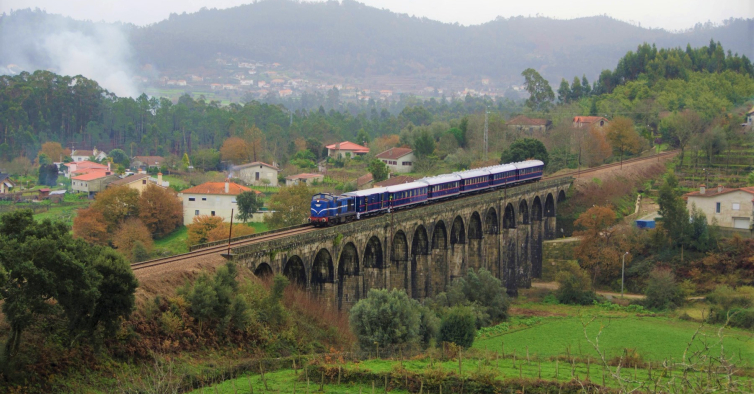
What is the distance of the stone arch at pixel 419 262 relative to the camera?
59625 millimetres

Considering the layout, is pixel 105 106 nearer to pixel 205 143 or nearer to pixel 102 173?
pixel 205 143

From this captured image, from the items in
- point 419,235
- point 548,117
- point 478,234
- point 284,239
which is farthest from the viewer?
point 548,117

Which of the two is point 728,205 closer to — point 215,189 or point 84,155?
point 215,189

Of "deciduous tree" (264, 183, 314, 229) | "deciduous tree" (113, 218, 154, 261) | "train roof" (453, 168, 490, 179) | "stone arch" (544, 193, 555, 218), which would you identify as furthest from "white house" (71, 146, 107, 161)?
"train roof" (453, 168, 490, 179)

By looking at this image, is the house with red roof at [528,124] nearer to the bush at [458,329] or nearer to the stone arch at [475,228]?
the stone arch at [475,228]

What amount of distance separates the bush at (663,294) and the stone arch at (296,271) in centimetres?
2983

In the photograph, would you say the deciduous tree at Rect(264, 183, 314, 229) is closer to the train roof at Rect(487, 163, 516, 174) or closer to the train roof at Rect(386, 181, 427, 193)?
the train roof at Rect(386, 181, 427, 193)

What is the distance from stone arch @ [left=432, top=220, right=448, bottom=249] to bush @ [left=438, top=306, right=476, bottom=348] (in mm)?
16003

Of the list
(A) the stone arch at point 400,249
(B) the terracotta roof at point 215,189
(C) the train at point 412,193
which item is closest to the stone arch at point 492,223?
(C) the train at point 412,193

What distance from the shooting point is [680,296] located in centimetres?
6322

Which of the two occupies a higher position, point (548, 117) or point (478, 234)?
point (548, 117)

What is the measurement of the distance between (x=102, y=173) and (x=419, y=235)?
5493 centimetres

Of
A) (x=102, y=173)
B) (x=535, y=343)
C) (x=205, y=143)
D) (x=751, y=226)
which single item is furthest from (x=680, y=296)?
(x=205, y=143)

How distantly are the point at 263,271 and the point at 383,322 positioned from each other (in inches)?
265
